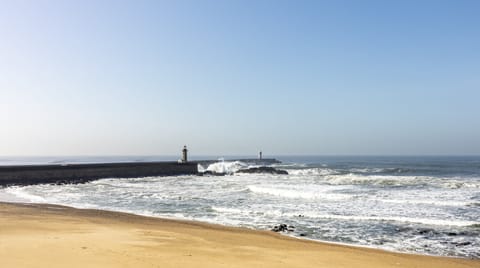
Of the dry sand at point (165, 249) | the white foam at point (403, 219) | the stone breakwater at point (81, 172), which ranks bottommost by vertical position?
the white foam at point (403, 219)

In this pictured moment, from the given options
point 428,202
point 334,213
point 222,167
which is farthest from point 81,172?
point 428,202

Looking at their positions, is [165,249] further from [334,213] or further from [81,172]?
[81,172]

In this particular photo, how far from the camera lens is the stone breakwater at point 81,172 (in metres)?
34.0

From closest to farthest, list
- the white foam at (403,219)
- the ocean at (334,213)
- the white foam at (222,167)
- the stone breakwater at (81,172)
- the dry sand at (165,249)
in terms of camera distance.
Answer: the dry sand at (165,249) < the ocean at (334,213) < the white foam at (403,219) < the stone breakwater at (81,172) < the white foam at (222,167)

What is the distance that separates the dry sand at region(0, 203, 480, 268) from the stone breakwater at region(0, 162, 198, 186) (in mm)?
22616

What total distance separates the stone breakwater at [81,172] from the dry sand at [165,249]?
2262cm

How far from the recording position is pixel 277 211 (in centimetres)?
1727

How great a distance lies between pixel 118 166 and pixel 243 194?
2177cm

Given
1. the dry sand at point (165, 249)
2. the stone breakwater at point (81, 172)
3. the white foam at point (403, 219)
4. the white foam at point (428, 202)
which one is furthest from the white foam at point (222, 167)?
the dry sand at point (165, 249)

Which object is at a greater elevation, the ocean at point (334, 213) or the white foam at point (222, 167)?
the white foam at point (222, 167)

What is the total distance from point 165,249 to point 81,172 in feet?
107

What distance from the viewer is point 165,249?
29.6ft

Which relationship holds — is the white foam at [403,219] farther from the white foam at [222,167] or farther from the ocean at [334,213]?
the white foam at [222,167]

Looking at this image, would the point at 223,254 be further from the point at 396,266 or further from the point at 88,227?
the point at 88,227
